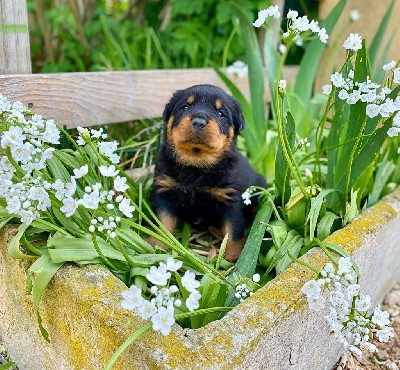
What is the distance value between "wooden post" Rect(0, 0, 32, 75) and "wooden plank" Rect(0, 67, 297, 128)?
0.28 feet

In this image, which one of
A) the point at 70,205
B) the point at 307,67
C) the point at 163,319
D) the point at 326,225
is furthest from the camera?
the point at 307,67

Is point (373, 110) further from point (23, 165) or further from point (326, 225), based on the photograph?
point (23, 165)

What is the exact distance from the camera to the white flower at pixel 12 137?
130 cm

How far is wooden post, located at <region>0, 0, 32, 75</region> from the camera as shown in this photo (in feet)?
6.68

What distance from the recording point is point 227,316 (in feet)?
4.74

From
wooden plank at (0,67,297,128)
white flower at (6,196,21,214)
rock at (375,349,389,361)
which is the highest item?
white flower at (6,196,21,214)

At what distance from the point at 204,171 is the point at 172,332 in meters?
0.94

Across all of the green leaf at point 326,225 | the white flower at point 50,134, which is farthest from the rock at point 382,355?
the white flower at point 50,134

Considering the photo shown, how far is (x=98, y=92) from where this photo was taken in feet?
8.95

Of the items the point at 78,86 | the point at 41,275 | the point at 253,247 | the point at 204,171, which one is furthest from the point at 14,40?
the point at 253,247

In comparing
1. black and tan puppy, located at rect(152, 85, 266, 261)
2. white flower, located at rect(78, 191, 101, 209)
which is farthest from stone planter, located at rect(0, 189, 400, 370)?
black and tan puppy, located at rect(152, 85, 266, 261)

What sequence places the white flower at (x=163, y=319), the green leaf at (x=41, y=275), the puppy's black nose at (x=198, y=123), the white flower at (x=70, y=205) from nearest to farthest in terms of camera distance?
the white flower at (x=163, y=319)
the white flower at (x=70, y=205)
the green leaf at (x=41, y=275)
the puppy's black nose at (x=198, y=123)

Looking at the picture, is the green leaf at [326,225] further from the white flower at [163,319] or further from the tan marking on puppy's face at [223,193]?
the white flower at [163,319]

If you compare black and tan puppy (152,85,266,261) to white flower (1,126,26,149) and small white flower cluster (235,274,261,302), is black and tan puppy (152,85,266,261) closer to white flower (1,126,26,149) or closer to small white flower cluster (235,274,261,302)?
small white flower cluster (235,274,261,302)
